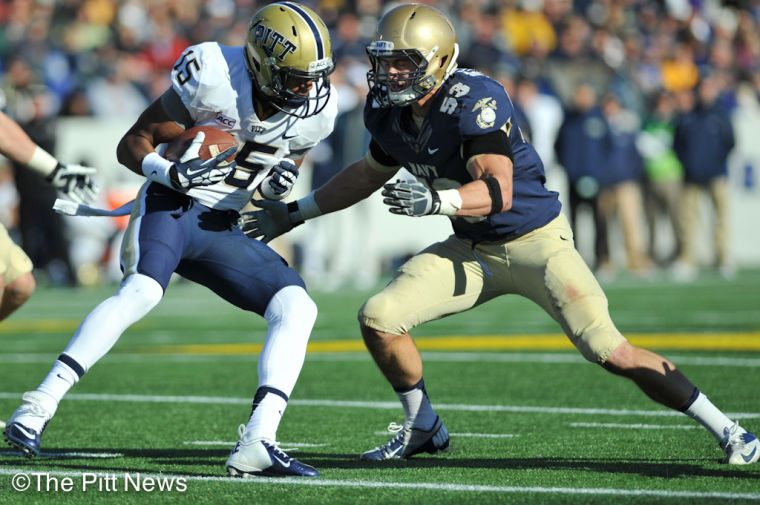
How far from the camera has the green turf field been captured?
3.84m

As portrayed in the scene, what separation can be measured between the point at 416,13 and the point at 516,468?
5.22 feet

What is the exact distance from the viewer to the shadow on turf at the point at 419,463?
4078 millimetres

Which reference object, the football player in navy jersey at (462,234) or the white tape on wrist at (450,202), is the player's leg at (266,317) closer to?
the football player in navy jersey at (462,234)

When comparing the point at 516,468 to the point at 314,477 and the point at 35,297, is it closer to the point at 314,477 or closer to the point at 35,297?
the point at 314,477

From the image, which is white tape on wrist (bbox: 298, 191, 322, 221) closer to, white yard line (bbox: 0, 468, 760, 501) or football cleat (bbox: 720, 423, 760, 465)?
white yard line (bbox: 0, 468, 760, 501)


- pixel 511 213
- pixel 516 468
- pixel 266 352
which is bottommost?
pixel 516 468

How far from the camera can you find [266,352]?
4258mm

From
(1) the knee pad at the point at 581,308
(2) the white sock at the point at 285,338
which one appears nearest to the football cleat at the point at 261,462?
(2) the white sock at the point at 285,338

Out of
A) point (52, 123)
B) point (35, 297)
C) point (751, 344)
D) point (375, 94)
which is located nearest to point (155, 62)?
point (52, 123)

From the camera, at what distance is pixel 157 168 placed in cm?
432

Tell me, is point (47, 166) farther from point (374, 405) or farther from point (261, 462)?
point (374, 405)

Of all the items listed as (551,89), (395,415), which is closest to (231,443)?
(395,415)

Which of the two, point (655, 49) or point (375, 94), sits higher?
point (375, 94)
